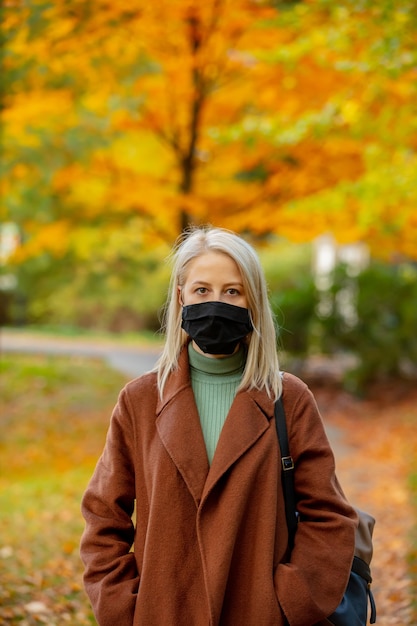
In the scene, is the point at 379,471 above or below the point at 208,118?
below

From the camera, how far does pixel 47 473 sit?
9.55m

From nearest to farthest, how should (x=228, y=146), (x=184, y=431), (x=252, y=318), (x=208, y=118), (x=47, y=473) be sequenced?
1. (x=184, y=431)
2. (x=252, y=318)
3. (x=47, y=473)
4. (x=228, y=146)
5. (x=208, y=118)

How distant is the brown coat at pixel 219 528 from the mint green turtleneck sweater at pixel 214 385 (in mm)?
70

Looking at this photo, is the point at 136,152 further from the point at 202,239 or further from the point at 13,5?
the point at 202,239

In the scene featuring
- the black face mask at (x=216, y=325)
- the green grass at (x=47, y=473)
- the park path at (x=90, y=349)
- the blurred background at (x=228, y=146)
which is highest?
the blurred background at (x=228, y=146)

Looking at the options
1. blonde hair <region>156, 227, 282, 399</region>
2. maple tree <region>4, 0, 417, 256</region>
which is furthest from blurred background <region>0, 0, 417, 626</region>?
blonde hair <region>156, 227, 282, 399</region>

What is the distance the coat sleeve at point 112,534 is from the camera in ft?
7.86

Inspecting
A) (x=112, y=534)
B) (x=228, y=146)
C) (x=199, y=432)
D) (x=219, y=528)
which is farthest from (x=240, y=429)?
(x=228, y=146)

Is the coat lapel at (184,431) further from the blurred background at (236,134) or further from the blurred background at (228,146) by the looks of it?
the blurred background at (236,134)

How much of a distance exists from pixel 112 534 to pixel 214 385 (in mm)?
561

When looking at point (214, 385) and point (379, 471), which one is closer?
point (214, 385)

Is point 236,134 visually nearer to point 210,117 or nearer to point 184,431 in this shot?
point 210,117

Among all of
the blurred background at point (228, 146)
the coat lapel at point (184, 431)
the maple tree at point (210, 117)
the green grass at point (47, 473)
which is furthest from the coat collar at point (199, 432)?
the maple tree at point (210, 117)

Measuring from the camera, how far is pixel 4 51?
671cm
